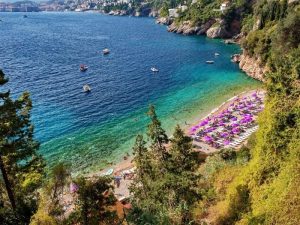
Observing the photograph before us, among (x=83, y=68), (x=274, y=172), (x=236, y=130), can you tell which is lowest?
(x=83, y=68)

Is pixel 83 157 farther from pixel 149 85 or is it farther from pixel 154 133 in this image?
pixel 149 85

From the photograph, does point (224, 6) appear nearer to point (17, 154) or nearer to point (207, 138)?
point (207, 138)

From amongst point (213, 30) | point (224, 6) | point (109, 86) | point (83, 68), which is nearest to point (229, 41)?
point (213, 30)

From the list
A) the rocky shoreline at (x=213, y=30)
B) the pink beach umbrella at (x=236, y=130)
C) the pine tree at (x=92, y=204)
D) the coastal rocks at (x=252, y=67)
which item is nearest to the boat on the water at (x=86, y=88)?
the pink beach umbrella at (x=236, y=130)

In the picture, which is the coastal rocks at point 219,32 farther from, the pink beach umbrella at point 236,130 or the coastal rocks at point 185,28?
the pink beach umbrella at point 236,130

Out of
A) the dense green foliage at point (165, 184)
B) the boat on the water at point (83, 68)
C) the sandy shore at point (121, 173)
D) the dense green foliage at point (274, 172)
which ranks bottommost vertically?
the sandy shore at point (121, 173)

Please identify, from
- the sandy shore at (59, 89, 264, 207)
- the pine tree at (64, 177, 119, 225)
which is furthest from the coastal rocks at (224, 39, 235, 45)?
the pine tree at (64, 177, 119, 225)

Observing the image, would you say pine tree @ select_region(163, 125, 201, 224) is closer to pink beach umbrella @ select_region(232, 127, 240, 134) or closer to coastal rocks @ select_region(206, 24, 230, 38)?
pink beach umbrella @ select_region(232, 127, 240, 134)
